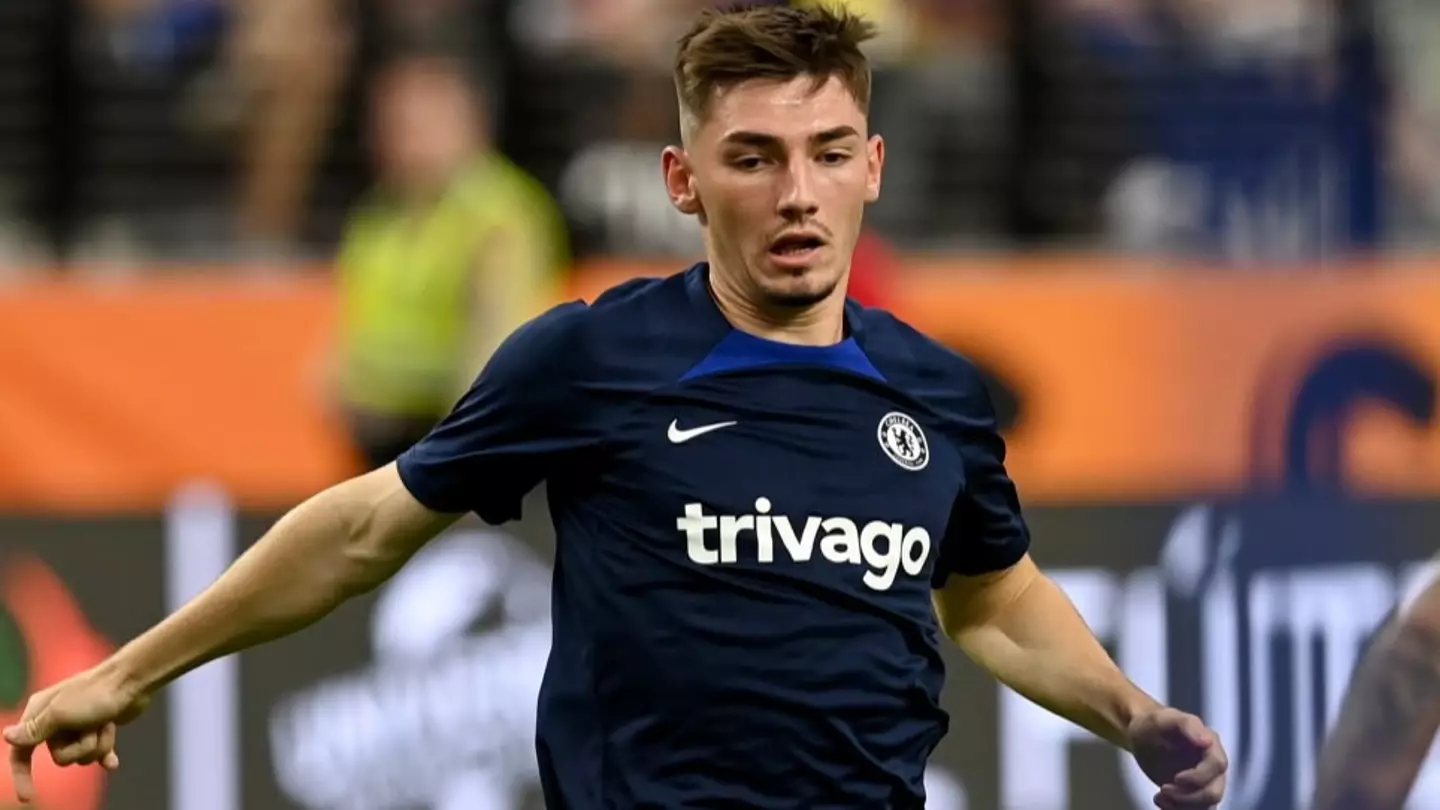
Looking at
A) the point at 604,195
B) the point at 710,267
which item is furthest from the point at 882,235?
the point at 710,267

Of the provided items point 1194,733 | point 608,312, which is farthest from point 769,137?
point 1194,733

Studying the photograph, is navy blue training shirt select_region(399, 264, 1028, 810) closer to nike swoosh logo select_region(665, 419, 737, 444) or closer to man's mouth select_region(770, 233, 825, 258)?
nike swoosh logo select_region(665, 419, 737, 444)

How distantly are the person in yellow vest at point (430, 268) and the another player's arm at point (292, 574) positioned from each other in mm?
4730

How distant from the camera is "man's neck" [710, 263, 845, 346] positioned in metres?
3.56

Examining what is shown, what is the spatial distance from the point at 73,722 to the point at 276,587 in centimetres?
33

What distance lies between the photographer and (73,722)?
138 inches

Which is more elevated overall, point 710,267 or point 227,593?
point 710,267

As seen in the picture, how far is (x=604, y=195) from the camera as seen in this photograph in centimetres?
937

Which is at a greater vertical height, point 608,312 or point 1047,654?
point 608,312

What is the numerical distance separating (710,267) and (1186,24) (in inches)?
249

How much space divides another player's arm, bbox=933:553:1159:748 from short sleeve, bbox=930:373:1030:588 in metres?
0.05

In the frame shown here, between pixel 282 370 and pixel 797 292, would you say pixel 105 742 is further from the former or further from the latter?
pixel 282 370

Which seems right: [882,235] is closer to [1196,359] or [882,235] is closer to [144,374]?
[1196,359]

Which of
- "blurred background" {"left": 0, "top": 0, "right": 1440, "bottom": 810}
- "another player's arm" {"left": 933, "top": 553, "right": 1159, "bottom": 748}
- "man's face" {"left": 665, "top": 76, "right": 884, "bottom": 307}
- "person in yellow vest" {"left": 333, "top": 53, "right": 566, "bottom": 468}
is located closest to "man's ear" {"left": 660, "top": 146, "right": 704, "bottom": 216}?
"man's face" {"left": 665, "top": 76, "right": 884, "bottom": 307}
